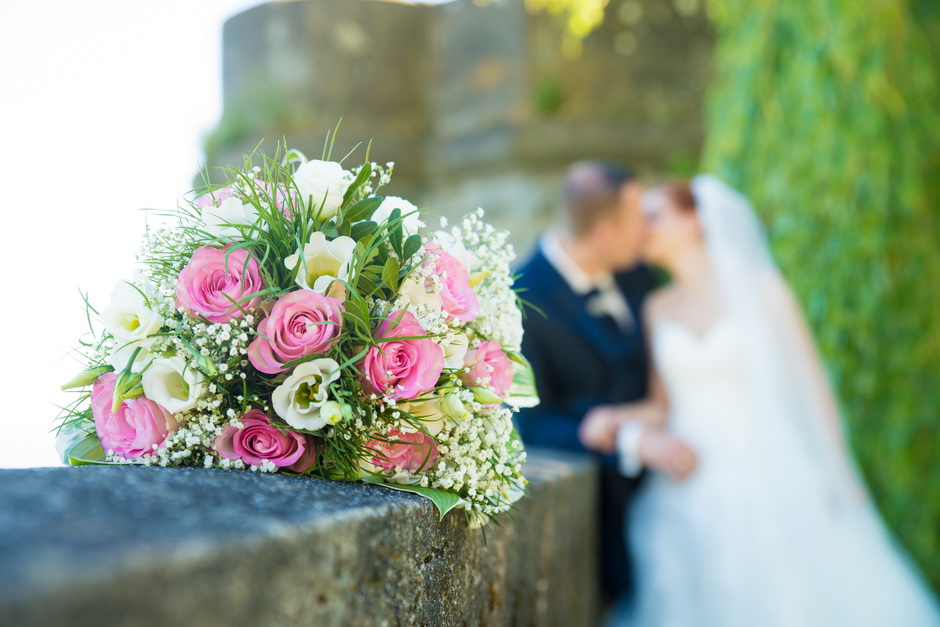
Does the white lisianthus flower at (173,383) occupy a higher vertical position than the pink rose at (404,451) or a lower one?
higher

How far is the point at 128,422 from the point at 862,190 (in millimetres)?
3522

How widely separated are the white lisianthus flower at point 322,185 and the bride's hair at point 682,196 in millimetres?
2883

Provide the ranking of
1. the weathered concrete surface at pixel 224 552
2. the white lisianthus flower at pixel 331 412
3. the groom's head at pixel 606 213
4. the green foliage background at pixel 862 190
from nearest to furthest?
the weathered concrete surface at pixel 224 552, the white lisianthus flower at pixel 331 412, the green foliage background at pixel 862 190, the groom's head at pixel 606 213

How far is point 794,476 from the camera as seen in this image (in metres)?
3.24

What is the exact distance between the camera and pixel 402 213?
1.29 m

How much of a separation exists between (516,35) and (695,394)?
3.25 meters

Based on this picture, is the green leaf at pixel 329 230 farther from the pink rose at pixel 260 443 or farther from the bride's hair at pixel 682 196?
the bride's hair at pixel 682 196

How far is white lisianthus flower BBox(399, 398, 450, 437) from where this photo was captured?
1.24 metres

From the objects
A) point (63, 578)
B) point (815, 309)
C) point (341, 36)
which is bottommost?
point (815, 309)

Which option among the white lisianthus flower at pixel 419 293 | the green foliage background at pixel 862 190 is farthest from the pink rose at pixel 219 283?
the green foliage background at pixel 862 190

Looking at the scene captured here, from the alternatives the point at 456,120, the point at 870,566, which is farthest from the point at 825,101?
the point at 456,120

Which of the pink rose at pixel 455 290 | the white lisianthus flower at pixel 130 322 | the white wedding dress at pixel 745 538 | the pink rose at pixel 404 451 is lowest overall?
the white wedding dress at pixel 745 538

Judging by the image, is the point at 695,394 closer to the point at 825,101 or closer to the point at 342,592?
the point at 825,101

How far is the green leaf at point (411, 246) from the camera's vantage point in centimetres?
124
